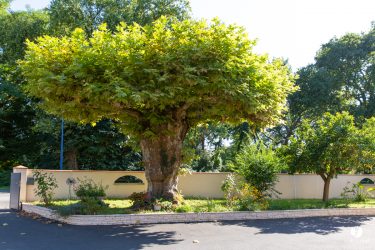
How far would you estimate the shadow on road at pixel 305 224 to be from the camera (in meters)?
11.5

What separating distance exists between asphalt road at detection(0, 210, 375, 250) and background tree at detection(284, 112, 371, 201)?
14.8 ft

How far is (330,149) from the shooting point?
17328 millimetres

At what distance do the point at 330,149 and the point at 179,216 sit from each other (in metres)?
8.08

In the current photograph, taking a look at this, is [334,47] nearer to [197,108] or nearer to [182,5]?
[182,5]

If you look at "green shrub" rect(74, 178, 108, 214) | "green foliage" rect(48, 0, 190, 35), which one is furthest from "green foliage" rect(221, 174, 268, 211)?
"green foliage" rect(48, 0, 190, 35)

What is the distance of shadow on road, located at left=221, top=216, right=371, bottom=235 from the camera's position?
11.5 metres

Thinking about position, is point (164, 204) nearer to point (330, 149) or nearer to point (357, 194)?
point (330, 149)

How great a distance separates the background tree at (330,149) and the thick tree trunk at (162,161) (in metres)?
6.24

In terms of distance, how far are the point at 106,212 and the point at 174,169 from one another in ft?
11.0

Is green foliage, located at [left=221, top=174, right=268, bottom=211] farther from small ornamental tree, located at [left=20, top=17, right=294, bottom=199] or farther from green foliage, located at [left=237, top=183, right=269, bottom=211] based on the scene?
small ornamental tree, located at [left=20, top=17, right=294, bottom=199]

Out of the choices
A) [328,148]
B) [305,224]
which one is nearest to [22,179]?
[305,224]

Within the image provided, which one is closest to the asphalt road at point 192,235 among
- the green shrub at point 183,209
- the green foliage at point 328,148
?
the green shrub at point 183,209

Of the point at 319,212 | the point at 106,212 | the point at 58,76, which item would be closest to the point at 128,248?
the point at 106,212

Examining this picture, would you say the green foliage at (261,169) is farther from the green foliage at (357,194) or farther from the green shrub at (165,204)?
the green foliage at (357,194)
